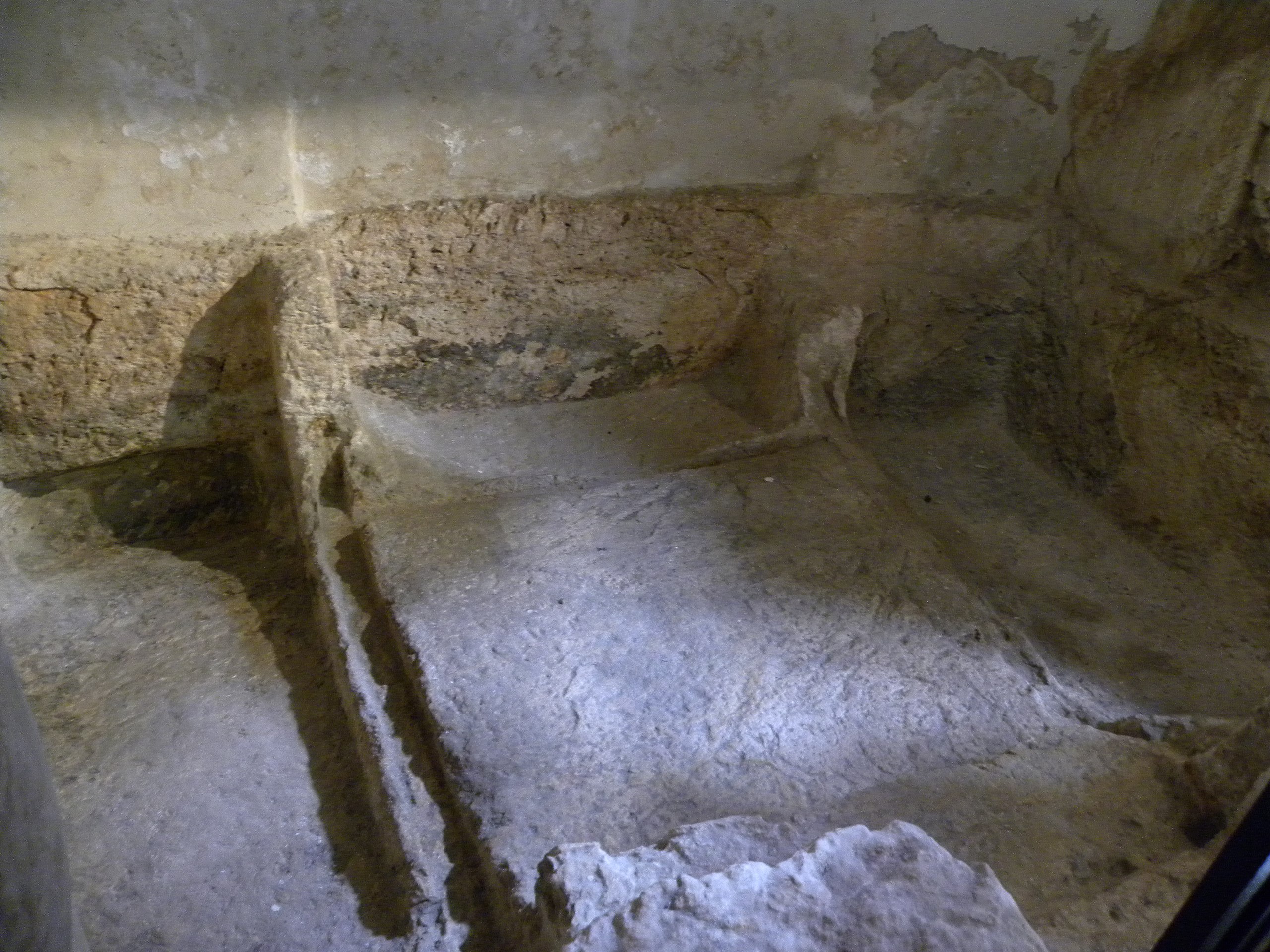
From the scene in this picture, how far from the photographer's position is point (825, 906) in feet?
4.06

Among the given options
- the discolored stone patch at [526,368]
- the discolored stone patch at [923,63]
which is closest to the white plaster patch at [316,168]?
the discolored stone patch at [526,368]

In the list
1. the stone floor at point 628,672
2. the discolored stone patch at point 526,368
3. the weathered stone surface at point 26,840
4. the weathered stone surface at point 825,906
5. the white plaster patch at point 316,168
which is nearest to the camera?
the weathered stone surface at point 26,840

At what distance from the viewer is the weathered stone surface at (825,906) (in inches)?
46.7

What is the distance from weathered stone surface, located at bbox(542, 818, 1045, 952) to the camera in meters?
1.19

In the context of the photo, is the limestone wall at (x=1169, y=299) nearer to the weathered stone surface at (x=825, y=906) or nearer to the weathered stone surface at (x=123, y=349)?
the weathered stone surface at (x=825, y=906)

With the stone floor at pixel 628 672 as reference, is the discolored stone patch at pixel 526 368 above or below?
above

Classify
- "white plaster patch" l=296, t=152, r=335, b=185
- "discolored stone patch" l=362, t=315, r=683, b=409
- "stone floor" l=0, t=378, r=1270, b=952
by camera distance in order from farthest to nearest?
"discolored stone patch" l=362, t=315, r=683, b=409 < "white plaster patch" l=296, t=152, r=335, b=185 < "stone floor" l=0, t=378, r=1270, b=952

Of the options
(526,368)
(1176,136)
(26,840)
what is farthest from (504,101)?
(26,840)

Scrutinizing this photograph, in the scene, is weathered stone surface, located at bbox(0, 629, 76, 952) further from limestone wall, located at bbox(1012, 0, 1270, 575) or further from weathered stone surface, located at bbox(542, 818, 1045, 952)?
limestone wall, located at bbox(1012, 0, 1270, 575)

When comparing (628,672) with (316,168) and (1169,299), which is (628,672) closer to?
(316,168)

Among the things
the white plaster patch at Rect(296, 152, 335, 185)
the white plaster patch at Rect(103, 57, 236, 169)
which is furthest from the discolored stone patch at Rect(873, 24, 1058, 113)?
the white plaster patch at Rect(103, 57, 236, 169)

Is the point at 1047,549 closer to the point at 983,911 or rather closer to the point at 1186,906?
the point at 983,911

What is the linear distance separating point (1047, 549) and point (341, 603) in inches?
76.8

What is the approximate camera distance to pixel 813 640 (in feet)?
7.15
